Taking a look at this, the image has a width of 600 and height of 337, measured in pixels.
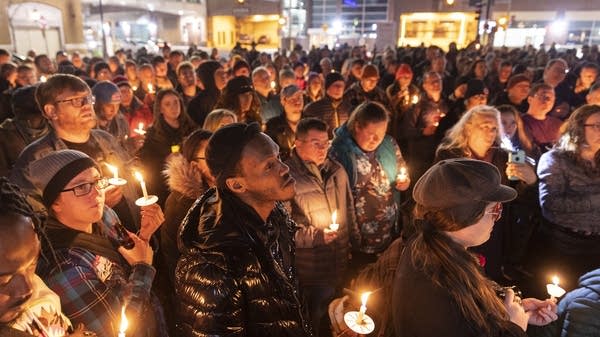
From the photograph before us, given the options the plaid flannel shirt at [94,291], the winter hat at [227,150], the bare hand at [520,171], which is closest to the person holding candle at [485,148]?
the bare hand at [520,171]

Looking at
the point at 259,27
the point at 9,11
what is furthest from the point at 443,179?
the point at 259,27

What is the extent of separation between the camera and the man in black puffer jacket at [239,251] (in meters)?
1.73

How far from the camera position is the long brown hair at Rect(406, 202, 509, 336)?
5.65 ft

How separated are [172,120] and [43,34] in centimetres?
3009

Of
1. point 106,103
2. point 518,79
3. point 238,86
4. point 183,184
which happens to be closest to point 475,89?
point 518,79

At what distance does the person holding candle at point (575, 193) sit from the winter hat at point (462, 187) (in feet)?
7.16

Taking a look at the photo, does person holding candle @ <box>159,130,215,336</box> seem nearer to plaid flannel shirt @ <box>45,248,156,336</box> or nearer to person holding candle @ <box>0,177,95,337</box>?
plaid flannel shirt @ <box>45,248,156,336</box>

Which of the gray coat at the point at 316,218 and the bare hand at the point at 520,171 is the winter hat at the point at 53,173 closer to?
the gray coat at the point at 316,218

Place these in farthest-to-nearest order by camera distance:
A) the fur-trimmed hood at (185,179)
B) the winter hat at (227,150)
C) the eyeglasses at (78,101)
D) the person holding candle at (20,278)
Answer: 1. the eyeglasses at (78,101)
2. the fur-trimmed hood at (185,179)
3. the winter hat at (227,150)
4. the person holding candle at (20,278)

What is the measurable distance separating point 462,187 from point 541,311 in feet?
2.74

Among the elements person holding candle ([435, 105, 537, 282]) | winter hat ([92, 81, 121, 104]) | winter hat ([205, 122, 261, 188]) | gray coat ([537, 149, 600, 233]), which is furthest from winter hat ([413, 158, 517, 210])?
winter hat ([92, 81, 121, 104])

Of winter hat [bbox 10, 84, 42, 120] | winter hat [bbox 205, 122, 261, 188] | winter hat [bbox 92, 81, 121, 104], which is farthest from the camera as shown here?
winter hat [bbox 92, 81, 121, 104]

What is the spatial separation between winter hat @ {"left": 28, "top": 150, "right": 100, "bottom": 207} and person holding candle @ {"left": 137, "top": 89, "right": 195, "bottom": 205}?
2495 mm

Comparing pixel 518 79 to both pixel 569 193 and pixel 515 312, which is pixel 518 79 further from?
pixel 515 312
